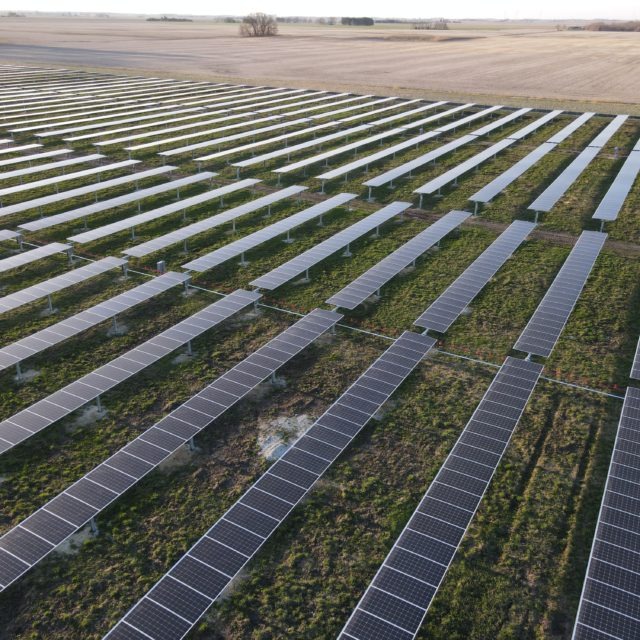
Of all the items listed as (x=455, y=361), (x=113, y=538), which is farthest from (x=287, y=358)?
(x=113, y=538)

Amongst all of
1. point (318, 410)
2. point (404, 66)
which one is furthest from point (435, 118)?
point (404, 66)

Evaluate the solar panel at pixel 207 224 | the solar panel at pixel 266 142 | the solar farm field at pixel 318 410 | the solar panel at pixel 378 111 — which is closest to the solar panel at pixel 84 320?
the solar farm field at pixel 318 410

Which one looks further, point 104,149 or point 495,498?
point 104,149

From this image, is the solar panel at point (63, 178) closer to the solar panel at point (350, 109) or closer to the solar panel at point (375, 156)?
the solar panel at point (375, 156)

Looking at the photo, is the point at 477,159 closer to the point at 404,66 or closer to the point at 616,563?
the point at 616,563

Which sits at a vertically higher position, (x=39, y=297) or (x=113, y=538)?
(x=39, y=297)

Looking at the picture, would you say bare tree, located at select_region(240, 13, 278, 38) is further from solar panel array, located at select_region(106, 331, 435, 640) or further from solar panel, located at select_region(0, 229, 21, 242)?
solar panel array, located at select_region(106, 331, 435, 640)

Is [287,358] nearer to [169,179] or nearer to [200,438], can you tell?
[200,438]
